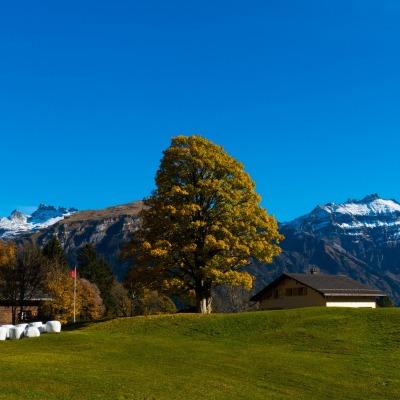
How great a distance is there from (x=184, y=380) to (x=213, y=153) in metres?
32.5

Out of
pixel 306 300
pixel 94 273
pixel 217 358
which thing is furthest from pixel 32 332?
pixel 94 273

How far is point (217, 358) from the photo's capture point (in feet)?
102

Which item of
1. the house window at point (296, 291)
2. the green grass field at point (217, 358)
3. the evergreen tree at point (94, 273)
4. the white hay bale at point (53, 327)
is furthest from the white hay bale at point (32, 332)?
the evergreen tree at point (94, 273)

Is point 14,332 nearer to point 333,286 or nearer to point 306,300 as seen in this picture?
point 306,300

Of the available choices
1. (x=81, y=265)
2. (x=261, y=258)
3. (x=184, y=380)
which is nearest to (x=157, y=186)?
(x=261, y=258)

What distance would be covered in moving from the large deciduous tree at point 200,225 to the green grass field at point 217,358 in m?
5.67

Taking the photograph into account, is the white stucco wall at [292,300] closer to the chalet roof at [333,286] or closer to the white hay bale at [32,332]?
the chalet roof at [333,286]

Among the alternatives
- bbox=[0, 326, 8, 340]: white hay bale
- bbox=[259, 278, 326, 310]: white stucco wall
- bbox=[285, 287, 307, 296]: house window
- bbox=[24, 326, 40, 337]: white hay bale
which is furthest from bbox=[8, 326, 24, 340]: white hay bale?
bbox=[285, 287, 307, 296]: house window

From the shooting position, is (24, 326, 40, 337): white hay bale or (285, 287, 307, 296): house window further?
(285, 287, 307, 296): house window

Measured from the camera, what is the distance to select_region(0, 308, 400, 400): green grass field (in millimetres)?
22297

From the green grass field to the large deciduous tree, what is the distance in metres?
5.67

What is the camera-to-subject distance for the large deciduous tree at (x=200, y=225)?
166 ft

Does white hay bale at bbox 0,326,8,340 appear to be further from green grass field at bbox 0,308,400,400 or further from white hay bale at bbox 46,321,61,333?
white hay bale at bbox 46,321,61,333

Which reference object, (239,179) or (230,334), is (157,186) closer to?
(239,179)
